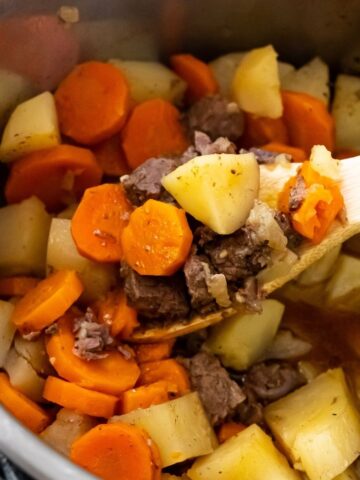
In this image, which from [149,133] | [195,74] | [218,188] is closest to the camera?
[218,188]

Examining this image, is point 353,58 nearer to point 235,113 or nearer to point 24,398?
point 235,113

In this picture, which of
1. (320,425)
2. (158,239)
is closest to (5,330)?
(158,239)

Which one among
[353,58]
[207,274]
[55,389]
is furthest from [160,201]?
[353,58]

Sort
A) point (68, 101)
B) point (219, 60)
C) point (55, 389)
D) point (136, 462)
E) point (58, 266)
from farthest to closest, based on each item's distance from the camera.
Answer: point (219, 60) → point (68, 101) → point (58, 266) → point (55, 389) → point (136, 462)

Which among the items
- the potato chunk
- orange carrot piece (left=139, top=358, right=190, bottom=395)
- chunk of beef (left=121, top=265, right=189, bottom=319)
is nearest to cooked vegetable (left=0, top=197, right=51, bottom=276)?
chunk of beef (left=121, top=265, right=189, bottom=319)

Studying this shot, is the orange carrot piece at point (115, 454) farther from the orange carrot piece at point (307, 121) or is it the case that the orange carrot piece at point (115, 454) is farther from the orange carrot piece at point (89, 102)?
the orange carrot piece at point (307, 121)

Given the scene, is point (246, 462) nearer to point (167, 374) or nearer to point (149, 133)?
point (167, 374)
